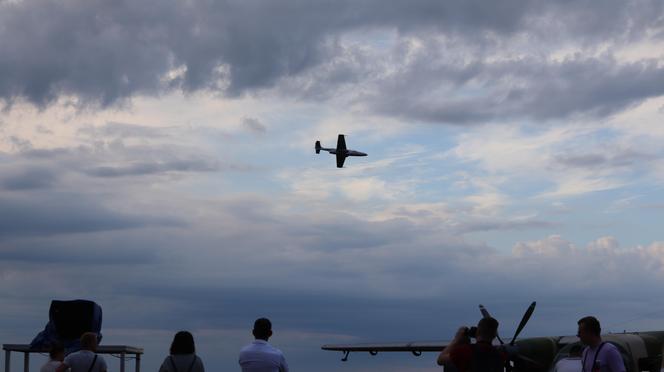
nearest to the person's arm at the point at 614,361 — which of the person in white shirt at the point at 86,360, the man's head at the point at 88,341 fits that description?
the person in white shirt at the point at 86,360

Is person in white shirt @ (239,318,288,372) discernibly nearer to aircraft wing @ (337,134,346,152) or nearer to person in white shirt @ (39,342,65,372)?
person in white shirt @ (39,342,65,372)

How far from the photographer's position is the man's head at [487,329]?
11.4m

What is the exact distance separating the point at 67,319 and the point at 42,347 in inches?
29.0

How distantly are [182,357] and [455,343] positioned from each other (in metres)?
3.69

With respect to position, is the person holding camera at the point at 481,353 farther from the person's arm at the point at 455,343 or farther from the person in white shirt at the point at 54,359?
the person in white shirt at the point at 54,359

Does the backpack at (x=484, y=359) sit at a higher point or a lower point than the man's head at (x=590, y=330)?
lower

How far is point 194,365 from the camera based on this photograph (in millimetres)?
11992

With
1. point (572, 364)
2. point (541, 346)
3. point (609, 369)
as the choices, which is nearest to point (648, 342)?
point (541, 346)

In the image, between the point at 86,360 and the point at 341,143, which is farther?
the point at 341,143

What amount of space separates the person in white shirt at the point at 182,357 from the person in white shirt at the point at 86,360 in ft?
3.94

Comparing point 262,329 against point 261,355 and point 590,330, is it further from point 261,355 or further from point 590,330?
point 590,330

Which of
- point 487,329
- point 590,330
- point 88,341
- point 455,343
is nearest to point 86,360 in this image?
point 88,341

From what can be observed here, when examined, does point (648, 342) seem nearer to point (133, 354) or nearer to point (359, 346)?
point (133, 354)

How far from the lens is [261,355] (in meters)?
12.7
